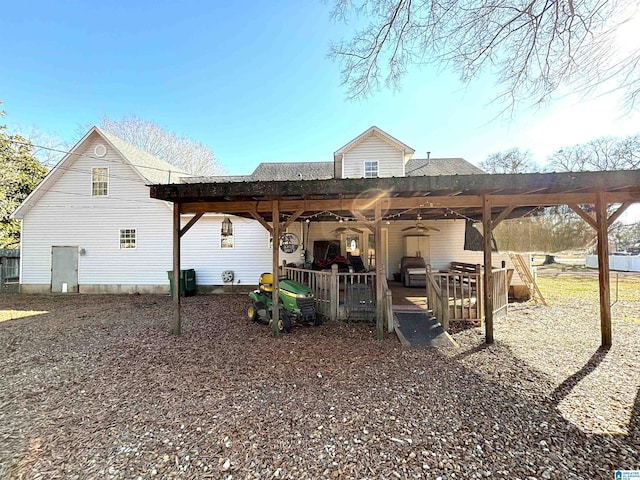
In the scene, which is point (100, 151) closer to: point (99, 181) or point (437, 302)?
point (99, 181)

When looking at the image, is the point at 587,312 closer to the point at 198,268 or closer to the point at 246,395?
the point at 246,395

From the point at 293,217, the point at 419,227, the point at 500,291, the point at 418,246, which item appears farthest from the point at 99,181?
the point at 500,291

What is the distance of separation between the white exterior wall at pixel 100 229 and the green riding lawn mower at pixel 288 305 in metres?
6.74

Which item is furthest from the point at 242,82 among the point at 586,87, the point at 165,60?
the point at 586,87

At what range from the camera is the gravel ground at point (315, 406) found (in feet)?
7.29

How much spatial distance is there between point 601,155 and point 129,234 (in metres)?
28.1

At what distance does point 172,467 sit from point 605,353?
6357 mm

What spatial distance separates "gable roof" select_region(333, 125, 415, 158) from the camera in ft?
35.5

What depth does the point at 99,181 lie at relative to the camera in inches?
451

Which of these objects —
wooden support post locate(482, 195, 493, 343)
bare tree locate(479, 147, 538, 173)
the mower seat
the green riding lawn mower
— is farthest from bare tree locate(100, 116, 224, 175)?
bare tree locate(479, 147, 538, 173)

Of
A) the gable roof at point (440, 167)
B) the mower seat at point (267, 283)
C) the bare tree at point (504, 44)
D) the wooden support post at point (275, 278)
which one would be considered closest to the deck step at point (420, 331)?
the wooden support post at point (275, 278)

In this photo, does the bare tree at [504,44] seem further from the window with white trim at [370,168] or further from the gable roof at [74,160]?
the gable roof at [74,160]

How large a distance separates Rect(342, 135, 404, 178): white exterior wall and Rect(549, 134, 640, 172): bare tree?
40.1 ft

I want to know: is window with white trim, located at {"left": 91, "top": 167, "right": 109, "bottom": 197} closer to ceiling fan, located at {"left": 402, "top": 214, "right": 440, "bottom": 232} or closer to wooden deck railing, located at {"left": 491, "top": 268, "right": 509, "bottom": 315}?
ceiling fan, located at {"left": 402, "top": 214, "right": 440, "bottom": 232}
